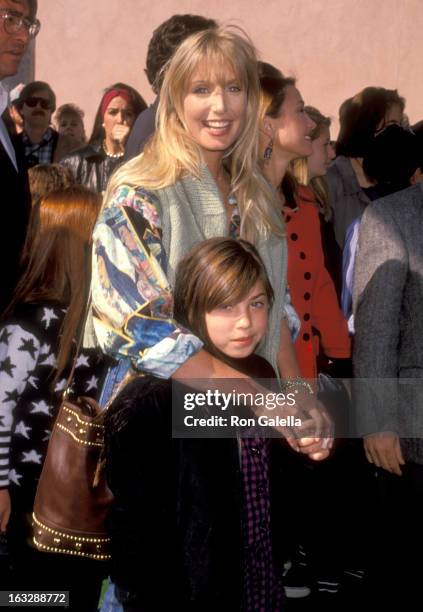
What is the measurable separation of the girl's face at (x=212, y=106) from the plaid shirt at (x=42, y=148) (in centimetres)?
524

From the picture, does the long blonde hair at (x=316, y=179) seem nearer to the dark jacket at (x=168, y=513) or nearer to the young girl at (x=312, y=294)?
the young girl at (x=312, y=294)

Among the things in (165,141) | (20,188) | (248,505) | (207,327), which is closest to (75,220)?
(20,188)

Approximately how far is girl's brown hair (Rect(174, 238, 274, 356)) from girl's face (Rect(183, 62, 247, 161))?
0.32 metres

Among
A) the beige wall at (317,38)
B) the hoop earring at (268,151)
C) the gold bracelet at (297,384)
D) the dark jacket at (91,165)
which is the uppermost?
the beige wall at (317,38)

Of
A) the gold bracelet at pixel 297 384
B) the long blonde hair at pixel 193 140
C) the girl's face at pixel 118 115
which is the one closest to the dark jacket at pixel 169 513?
the gold bracelet at pixel 297 384

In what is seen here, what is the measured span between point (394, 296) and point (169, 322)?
942 mm

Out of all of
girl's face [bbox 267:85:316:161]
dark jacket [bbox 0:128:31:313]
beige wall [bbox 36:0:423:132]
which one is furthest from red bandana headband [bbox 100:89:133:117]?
beige wall [bbox 36:0:423:132]

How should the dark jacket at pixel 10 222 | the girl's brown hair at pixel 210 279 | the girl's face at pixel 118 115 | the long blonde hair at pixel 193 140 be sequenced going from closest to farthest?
the girl's brown hair at pixel 210 279
the long blonde hair at pixel 193 140
the dark jacket at pixel 10 222
the girl's face at pixel 118 115

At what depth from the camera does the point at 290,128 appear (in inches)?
152

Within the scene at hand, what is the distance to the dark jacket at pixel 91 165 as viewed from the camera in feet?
18.4

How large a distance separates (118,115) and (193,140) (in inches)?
132

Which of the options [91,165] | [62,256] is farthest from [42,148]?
[62,256]

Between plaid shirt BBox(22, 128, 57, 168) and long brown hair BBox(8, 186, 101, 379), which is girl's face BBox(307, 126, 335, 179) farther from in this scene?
plaid shirt BBox(22, 128, 57, 168)

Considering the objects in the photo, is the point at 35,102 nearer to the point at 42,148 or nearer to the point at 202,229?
the point at 42,148
